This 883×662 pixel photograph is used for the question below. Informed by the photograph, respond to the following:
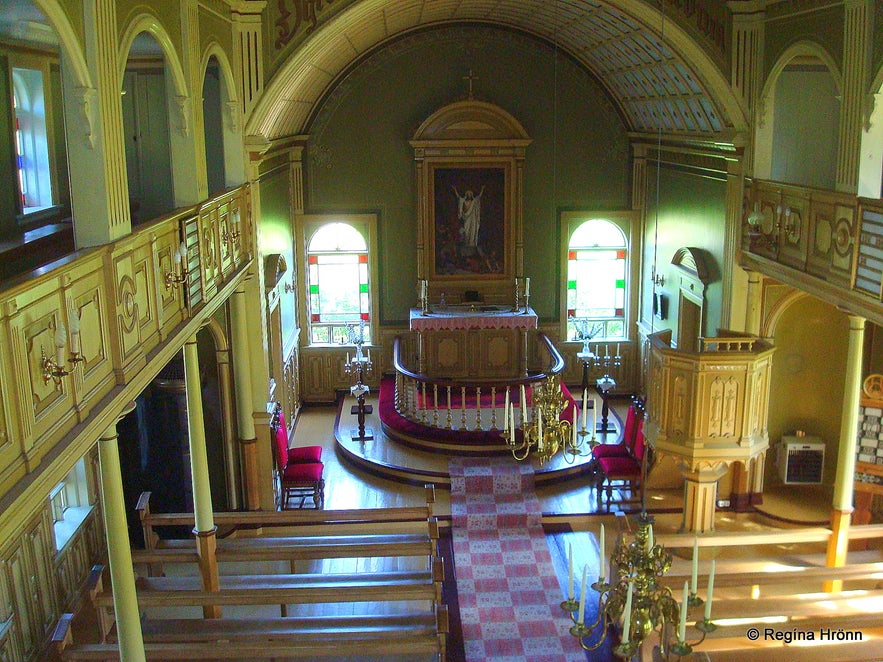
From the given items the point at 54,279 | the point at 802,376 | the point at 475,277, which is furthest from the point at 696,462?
the point at 475,277

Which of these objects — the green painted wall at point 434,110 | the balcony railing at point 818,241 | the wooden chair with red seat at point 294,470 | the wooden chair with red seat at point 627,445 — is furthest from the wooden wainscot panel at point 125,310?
the green painted wall at point 434,110

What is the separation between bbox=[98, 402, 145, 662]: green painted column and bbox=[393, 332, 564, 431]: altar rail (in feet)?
24.6

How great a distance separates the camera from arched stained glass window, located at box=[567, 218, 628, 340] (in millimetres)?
18328

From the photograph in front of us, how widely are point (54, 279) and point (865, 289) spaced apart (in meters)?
7.81

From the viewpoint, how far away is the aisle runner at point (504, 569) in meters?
10.1

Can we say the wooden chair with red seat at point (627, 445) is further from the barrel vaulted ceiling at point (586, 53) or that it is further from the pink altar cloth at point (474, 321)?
the barrel vaulted ceiling at point (586, 53)

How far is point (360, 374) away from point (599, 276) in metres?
5.68

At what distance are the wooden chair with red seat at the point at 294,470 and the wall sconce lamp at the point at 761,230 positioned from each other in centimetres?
709

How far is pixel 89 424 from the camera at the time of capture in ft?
19.1

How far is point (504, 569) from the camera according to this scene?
38.9 feet

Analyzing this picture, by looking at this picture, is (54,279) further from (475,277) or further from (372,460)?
(475,277)

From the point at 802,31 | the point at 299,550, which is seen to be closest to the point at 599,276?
the point at 802,31

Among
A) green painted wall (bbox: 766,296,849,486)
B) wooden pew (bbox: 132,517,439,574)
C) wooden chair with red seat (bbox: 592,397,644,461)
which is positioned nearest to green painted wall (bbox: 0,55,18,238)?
wooden pew (bbox: 132,517,439,574)

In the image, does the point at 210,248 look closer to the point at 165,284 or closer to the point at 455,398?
the point at 165,284
